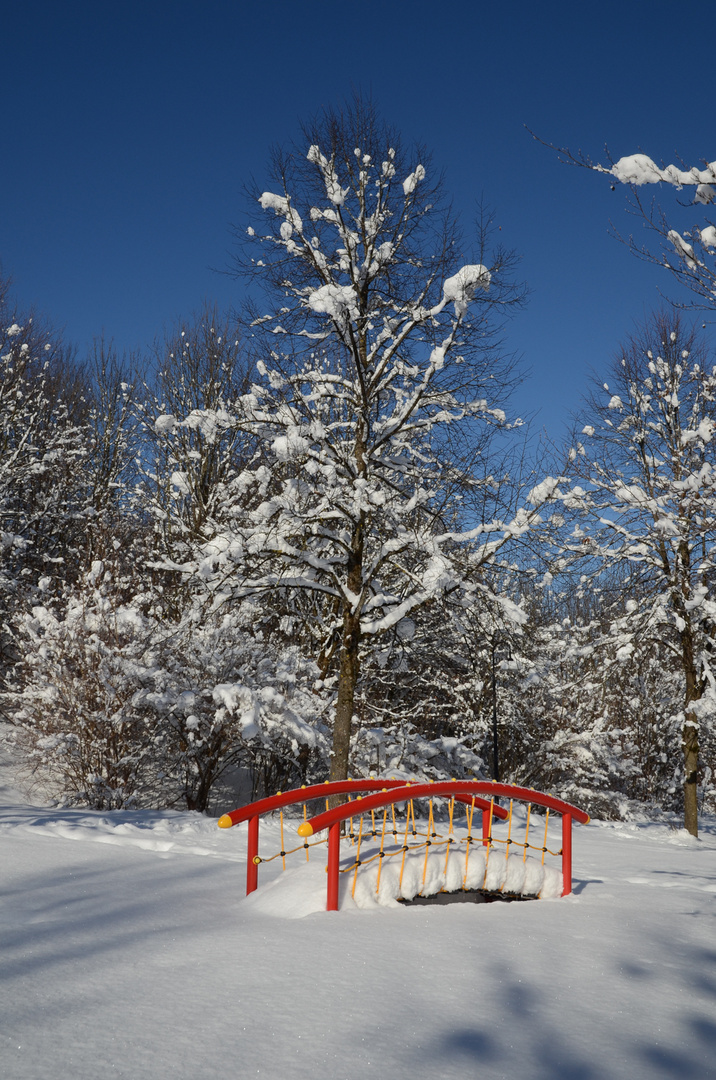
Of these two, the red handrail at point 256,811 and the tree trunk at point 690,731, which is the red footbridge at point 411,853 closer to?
the red handrail at point 256,811

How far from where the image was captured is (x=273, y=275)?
10.1 metres

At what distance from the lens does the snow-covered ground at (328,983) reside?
7.61 feet

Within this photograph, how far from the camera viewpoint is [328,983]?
2955 mm

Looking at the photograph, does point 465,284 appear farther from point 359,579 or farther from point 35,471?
point 35,471

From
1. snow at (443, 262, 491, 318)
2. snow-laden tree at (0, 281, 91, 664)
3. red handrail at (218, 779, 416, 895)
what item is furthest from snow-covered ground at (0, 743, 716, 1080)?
snow-laden tree at (0, 281, 91, 664)

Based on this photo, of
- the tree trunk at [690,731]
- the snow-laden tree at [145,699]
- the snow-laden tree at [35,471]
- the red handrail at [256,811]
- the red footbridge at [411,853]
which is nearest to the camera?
the red footbridge at [411,853]

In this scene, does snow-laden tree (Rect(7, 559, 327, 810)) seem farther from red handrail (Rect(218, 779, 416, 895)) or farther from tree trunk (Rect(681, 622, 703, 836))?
tree trunk (Rect(681, 622, 703, 836))

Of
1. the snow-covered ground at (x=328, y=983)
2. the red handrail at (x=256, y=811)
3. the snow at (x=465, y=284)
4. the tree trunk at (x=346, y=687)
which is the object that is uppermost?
the snow at (x=465, y=284)

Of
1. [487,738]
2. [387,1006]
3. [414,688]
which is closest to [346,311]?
[387,1006]

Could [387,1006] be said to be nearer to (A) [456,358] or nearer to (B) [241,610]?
(B) [241,610]

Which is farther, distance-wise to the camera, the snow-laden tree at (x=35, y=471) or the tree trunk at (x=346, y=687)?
the snow-laden tree at (x=35, y=471)

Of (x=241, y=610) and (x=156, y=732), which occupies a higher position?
(x=241, y=610)

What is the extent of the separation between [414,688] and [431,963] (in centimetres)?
1207

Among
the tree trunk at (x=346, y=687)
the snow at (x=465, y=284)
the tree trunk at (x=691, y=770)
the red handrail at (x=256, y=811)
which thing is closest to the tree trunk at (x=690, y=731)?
the tree trunk at (x=691, y=770)
